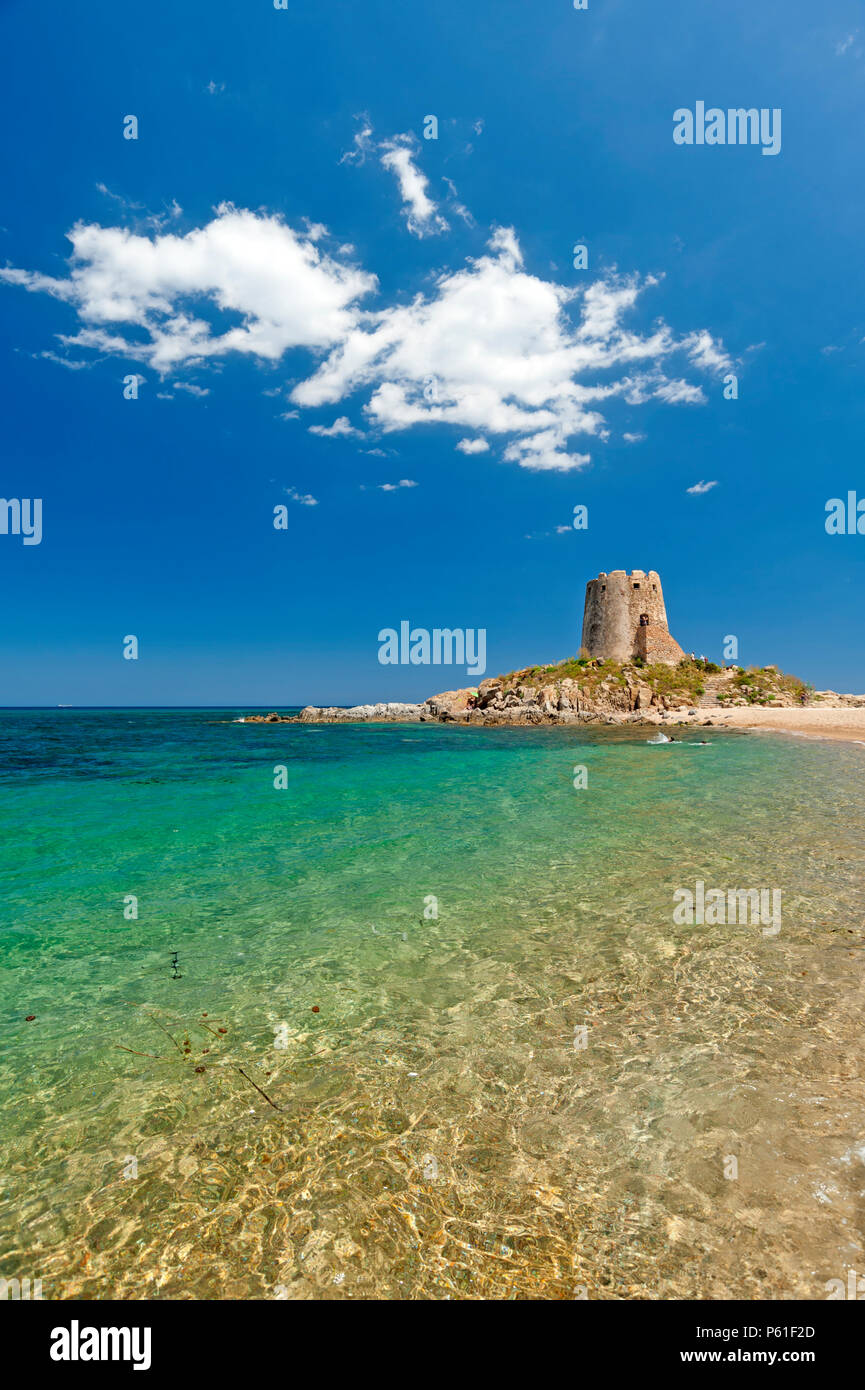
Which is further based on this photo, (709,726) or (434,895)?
(709,726)

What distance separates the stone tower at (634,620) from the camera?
270ft

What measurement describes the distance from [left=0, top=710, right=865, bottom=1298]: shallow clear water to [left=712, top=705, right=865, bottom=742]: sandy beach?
4814 cm

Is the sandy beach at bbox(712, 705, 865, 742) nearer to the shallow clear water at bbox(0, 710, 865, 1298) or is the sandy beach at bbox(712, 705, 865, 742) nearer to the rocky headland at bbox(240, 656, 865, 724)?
the rocky headland at bbox(240, 656, 865, 724)

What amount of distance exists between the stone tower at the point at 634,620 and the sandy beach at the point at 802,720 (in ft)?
63.4

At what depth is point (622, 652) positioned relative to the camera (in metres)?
83.7

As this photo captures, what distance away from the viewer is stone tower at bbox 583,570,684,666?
8225cm

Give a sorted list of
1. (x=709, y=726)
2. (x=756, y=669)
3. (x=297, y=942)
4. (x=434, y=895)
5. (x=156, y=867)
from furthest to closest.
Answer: (x=756, y=669) < (x=709, y=726) < (x=156, y=867) < (x=434, y=895) < (x=297, y=942)

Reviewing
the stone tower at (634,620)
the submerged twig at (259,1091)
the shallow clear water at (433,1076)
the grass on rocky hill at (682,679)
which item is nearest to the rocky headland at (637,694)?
the grass on rocky hill at (682,679)

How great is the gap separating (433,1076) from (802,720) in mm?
64411

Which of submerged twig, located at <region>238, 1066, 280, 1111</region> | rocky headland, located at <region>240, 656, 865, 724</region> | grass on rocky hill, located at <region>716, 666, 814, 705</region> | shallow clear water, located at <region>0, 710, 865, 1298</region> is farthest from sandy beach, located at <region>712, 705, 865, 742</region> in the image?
submerged twig, located at <region>238, 1066, 280, 1111</region>
